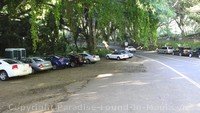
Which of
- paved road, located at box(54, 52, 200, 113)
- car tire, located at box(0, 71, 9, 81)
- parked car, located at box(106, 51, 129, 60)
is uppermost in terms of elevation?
parked car, located at box(106, 51, 129, 60)

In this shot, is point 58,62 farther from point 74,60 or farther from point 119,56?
point 119,56

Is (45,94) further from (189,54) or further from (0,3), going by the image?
(189,54)

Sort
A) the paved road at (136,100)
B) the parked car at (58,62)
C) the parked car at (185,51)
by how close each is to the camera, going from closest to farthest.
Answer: the paved road at (136,100) → the parked car at (58,62) → the parked car at (185,51)

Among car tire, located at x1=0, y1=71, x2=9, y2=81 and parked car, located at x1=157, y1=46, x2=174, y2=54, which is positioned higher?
parked car, located at x1=157, y1=46, x2=174, y2=54

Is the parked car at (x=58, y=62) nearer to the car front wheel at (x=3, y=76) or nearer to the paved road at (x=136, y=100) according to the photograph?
the car front wheel at (x=3, y=76)

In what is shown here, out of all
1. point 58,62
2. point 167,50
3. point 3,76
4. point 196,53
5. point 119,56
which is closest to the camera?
point 3,76

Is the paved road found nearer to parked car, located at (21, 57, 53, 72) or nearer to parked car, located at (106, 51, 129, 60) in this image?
parked car, located at (21, 57, 53, 72)

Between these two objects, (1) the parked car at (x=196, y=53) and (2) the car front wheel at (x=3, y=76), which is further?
(1) the parked car at (x=196, y=53)

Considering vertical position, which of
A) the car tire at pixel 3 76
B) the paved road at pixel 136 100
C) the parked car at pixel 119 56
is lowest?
the paved road at pixel 136 100

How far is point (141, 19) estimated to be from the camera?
23.2m

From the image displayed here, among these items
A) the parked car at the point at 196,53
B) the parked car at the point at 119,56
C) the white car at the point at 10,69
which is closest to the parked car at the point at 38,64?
the white car at the point at 10,69

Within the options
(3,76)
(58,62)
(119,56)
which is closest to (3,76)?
(3,76)

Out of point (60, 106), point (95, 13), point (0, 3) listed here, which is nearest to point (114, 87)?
point (60, 106)

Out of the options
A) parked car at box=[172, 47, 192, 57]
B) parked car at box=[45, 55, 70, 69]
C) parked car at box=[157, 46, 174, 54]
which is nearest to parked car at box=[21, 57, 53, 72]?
parked car at box=[45, 55, 70, 69]
